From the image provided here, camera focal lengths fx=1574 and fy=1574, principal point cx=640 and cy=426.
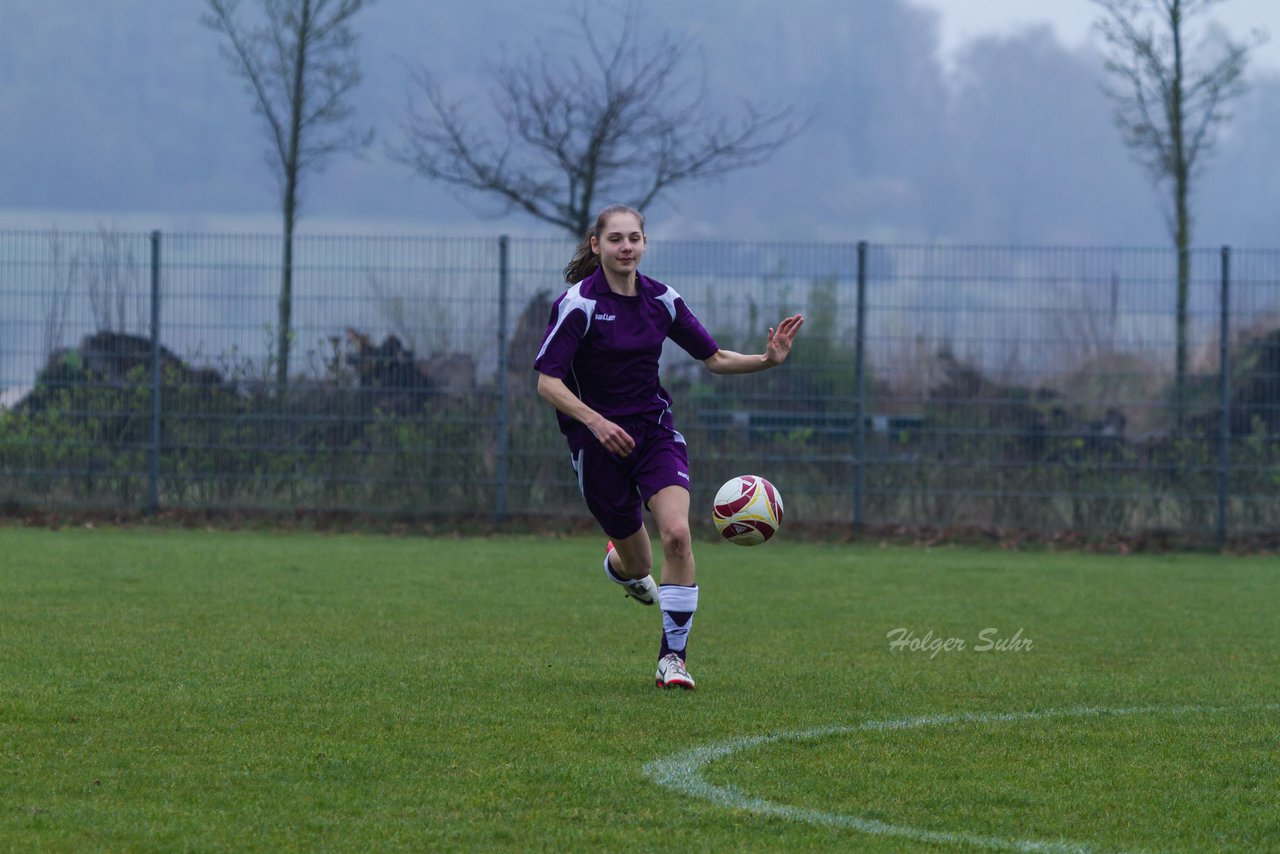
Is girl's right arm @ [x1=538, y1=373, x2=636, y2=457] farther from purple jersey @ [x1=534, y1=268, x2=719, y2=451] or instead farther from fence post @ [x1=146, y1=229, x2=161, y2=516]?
fence post @ [x1=146, y1=229, x2=161, y2=516]

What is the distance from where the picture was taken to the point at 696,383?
15.0m

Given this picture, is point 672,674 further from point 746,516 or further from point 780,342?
point 780,342

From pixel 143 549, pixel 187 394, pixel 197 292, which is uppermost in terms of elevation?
pixel 197 292

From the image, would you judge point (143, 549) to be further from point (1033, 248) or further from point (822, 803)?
point (822, 803)

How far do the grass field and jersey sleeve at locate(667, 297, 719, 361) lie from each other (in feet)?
4.67

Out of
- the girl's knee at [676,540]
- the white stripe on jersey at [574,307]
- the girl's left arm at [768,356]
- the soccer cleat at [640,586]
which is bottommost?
the soccer cleat at [640,586]

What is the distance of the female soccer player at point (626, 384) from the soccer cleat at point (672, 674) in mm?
17

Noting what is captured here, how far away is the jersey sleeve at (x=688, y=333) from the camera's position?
699 centimetres


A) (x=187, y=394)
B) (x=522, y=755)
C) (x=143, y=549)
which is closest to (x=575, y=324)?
(x=522, y=755)

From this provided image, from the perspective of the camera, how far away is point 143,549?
42.2 feet

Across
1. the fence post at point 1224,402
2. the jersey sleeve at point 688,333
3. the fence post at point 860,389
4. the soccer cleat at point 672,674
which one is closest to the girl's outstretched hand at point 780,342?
the jersey sleeve at point 688,333

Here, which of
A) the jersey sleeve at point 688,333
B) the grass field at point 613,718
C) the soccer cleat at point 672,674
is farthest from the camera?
the jersey sleeve at point 688,333

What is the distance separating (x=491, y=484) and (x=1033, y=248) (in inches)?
224

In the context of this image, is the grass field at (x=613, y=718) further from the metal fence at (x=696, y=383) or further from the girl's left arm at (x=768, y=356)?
the metal fence at (x=696, y=383)
